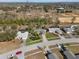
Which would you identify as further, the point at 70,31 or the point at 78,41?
the point at 70,31

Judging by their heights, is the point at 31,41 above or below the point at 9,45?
below

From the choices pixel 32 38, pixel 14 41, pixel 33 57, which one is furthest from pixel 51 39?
Result: pixel 33 57

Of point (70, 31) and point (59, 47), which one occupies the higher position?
point (59, 47)

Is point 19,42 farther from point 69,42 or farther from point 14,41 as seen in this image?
point 69,42

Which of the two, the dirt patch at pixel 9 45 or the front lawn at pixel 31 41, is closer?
the dirt patch at pixel 9 45

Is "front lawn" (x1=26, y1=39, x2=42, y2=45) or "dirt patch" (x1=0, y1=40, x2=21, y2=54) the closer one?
"dirt patch" (x1=0, y1=40, x2=21, y2=54)

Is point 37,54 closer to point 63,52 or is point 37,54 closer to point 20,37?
point 63,52

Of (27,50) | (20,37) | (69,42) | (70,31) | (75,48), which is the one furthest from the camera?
(70,31)

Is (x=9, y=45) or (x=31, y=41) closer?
(x=9, y=45)

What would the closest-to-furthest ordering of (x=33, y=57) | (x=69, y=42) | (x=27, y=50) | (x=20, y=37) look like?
(x=33, y=57) < (x=27, y=50) < (x=69, y=42) < (x=20, y=37)
